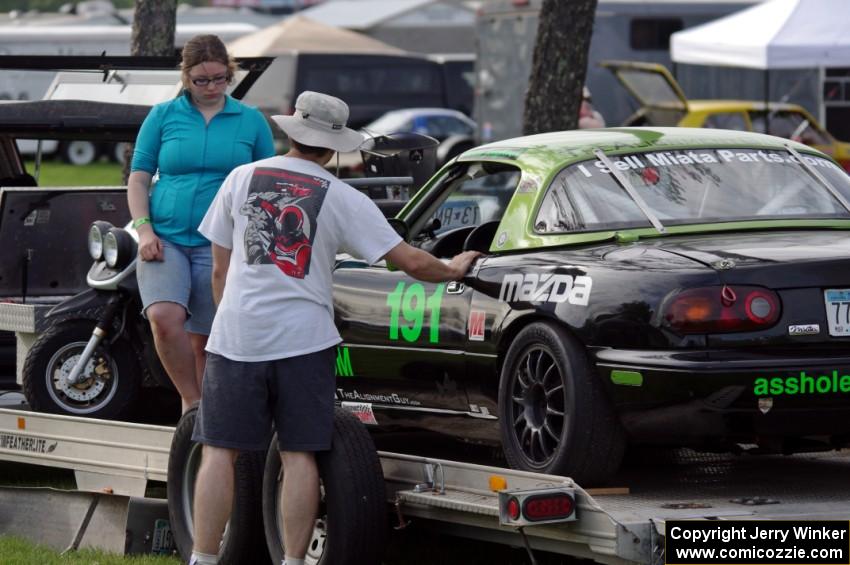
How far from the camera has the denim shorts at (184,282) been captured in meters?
6.64

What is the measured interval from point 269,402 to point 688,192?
1818mm

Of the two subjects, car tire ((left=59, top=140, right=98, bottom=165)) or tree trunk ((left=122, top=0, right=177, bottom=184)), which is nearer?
tree trunk ((left=122, top=0, right=177, bottom=184))

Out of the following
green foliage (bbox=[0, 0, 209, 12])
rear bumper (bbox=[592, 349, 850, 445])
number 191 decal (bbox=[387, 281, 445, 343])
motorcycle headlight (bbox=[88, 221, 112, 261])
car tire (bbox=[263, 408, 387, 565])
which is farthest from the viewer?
green foliage (bbox=[0, 0, 209, 12])

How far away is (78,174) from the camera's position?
1320 inches

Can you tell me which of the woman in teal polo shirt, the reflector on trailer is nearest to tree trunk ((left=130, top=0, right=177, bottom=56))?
the woman in teal polo shirt

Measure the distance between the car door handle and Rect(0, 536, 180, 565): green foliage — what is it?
1502mm

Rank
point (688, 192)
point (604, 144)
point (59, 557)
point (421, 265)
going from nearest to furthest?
1. point (421, 265)
2. point (688, 192)
3. point (604, 144)
4. point (59, 557)

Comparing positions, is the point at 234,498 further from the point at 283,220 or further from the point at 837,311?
the point at 837,311

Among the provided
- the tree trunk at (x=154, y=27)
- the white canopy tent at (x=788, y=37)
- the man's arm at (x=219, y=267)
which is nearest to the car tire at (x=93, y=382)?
the man's arm at (x=219, y=267)

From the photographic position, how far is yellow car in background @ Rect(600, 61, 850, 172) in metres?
22.0

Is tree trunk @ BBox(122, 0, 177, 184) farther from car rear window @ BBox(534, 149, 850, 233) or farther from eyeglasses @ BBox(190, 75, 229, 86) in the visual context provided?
car rear window @ BBox(534, 149, 850, 233)

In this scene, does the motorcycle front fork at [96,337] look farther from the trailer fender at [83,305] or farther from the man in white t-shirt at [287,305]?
the man in white t-shirt at [287,305]

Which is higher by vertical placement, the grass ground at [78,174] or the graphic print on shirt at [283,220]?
the graphic print on shirt at [283,220]

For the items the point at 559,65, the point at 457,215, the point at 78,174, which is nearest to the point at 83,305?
the point at 457,215
